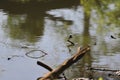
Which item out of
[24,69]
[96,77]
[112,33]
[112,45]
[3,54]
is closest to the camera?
[96,77]

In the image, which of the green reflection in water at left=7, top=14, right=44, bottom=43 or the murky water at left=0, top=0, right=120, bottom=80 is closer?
the murky water at left=0, top=0, right=120, bottom=80

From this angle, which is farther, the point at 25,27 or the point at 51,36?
the point at 25,27

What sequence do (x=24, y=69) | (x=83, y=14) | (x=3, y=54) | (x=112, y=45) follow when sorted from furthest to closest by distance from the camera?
(x=83, y=14) < (x=112, y=45) < (x=3, y=54) < (x=24, y=69)

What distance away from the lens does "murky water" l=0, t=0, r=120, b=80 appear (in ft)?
40.3

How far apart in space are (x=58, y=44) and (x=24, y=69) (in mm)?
3051

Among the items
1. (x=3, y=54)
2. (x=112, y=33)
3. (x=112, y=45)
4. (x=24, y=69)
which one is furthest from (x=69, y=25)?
(x=24, y=69)

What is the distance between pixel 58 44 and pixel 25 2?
9302mm

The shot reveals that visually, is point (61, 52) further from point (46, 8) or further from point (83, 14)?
point (46, 8)

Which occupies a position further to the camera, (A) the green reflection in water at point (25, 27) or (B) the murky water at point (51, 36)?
(A) the green reflection in water at point (25, 27)

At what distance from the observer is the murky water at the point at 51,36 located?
12.3 metres

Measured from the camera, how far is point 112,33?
16.2 m

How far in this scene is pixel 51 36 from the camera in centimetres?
1597

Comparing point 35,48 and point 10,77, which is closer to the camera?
point 10,77

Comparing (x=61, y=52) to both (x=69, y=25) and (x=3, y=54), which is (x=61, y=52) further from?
(x=69, y=25)
